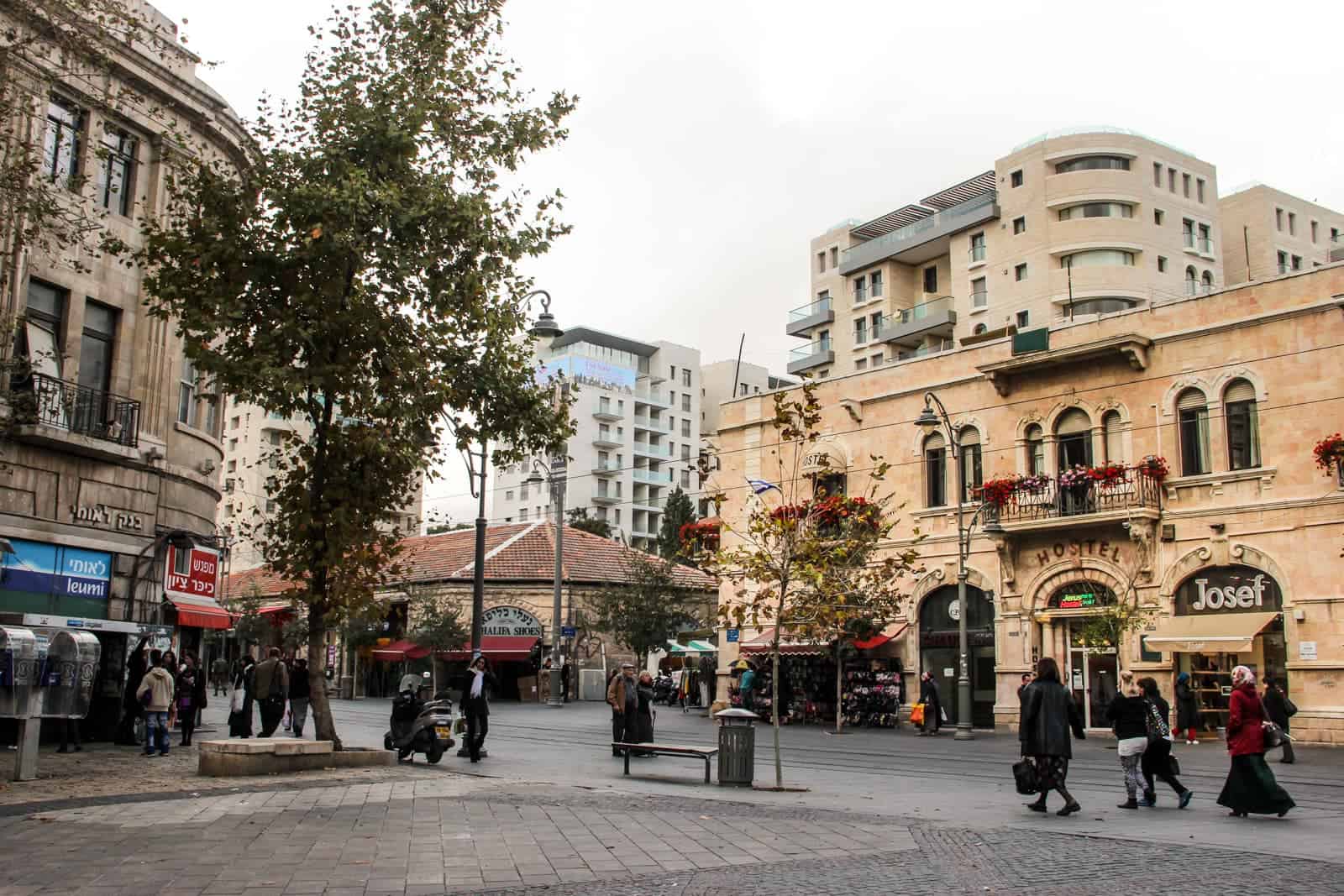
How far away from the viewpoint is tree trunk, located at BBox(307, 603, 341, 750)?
56.5ft

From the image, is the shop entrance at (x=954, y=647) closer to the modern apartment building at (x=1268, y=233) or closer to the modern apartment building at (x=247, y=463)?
the modern apartment building at (x=1268, y=233)

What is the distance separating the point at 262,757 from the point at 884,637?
A: 20592mm

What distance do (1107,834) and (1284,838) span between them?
4.92ft

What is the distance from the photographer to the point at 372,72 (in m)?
17.5

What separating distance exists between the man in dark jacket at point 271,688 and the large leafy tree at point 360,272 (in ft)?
12.1

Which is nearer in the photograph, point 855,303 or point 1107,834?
point 1107,834

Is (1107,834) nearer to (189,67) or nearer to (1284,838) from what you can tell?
(1284,838)

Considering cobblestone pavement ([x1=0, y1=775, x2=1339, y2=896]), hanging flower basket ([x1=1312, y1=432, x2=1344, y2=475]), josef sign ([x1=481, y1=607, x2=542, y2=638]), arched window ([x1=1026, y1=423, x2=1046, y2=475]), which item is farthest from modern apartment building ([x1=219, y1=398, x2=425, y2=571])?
cobblestone pavement ([x1=0, y1=775, x2=1339, y2=896])

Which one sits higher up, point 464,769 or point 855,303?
point 855,303

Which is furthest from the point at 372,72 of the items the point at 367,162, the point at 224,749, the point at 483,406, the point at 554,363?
the point at 554,363

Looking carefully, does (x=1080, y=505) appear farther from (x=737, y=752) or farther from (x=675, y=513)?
(x=675, y=513)

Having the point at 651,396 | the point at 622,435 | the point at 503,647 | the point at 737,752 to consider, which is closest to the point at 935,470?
the point at 737,752

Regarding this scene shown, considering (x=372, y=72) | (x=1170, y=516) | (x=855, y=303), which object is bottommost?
(x=1170, y=516)

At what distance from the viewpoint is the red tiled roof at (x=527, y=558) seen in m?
50.7
